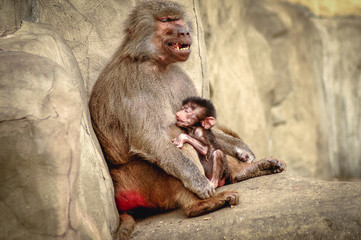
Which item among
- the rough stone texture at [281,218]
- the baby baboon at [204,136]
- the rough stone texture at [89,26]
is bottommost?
the rough stone texture at [281,218]

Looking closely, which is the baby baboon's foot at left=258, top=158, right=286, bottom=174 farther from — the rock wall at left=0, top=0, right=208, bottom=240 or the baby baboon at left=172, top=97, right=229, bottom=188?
the rock wall at left=0, top=0, right=208, bottom=240

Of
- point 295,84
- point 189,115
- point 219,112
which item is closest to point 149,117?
point 189,115

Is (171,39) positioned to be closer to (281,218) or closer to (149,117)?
(149,117)

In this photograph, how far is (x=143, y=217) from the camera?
12.3ft

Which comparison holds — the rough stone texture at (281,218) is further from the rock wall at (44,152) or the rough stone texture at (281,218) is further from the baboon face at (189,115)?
the baboon face at (189,115)

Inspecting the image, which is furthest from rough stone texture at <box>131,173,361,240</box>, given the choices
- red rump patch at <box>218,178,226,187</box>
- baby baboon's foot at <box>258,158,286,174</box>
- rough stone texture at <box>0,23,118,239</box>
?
rough stone texture at <box>0,23,118,239</box>

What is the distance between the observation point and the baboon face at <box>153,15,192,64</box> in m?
3.83

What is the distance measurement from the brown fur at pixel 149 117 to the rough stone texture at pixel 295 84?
2330 mm

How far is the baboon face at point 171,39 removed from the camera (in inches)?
151

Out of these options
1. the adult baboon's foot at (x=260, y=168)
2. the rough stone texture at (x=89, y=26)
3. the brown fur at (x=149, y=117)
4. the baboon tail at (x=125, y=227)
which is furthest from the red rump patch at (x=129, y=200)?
the rough stone texture at (x=89, y=26)

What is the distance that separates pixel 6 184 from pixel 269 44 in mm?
5153

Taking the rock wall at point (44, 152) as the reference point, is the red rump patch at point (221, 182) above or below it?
below

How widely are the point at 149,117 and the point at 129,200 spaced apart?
2.29ft

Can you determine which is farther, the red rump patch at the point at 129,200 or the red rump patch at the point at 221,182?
the red rump patch at the point at 221,182
